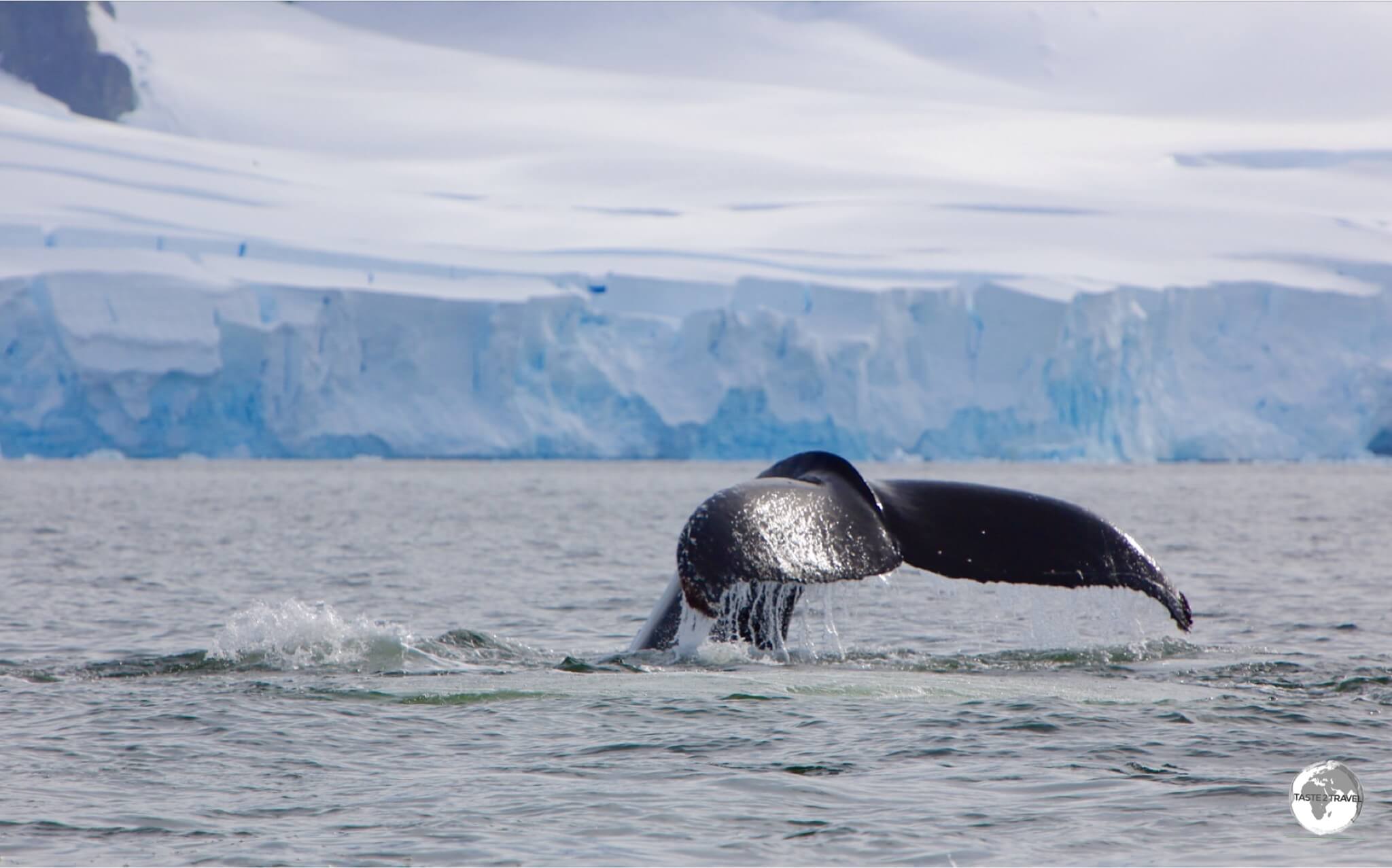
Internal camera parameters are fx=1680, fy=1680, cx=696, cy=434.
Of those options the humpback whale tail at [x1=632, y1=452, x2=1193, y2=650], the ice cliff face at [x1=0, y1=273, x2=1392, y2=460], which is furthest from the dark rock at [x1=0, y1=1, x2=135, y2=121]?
the humpback whale tail at [x1=632, y1=452, x2=1193, y2=650]

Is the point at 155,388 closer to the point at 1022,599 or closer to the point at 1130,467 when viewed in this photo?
the point at 1022,599

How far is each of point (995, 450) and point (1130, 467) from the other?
2277 cm

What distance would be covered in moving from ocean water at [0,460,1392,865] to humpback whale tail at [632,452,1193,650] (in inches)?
11.4

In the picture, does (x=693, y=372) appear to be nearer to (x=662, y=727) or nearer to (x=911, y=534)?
(x=662, y=727)

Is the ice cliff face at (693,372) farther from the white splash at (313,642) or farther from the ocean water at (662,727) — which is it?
the white splash at (313,642)

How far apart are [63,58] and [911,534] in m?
80.0

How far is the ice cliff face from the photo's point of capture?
41375 mm

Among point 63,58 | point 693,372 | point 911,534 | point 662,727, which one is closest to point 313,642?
point 662,727

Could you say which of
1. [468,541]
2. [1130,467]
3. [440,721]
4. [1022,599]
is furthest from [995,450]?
[440,721]

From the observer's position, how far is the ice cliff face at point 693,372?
41.4 meters

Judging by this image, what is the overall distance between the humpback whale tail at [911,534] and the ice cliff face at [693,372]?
36522 millimetres

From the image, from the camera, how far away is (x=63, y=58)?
7831cm

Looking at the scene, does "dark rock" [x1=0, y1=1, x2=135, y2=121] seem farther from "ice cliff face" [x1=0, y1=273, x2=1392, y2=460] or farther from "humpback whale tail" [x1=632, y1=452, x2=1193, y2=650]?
"humpback whale tail" [x1=632, y1=452, x2=1193, y2=650]

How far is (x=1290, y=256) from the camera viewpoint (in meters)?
76.5
